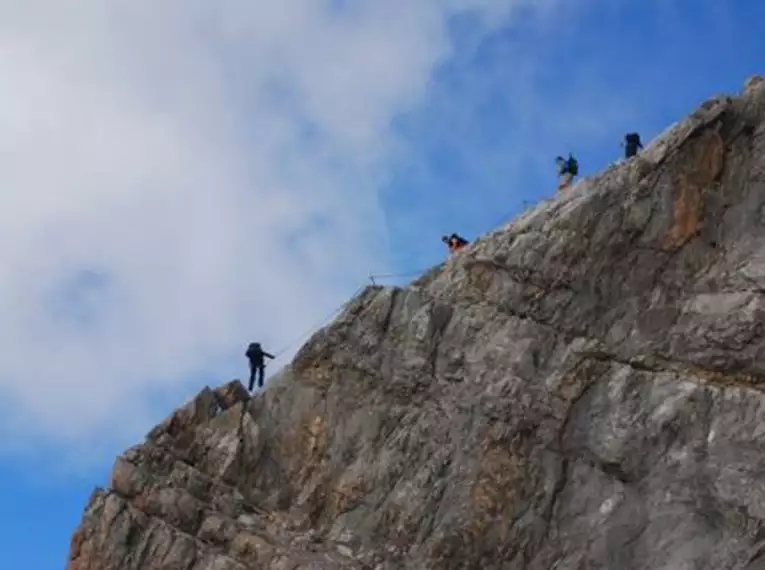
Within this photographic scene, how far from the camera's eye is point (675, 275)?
133 feet

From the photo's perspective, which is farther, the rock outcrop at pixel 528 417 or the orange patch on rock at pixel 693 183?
the orange patch on rock at pixel 693 183

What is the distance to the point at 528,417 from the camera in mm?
38875

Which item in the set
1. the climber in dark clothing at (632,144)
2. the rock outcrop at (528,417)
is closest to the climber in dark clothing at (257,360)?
the rock outcrop at (528,417)

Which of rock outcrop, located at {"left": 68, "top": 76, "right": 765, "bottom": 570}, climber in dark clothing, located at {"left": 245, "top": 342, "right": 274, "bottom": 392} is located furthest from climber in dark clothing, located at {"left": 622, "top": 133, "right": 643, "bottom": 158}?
climber in dark clothing, located at {"left": 245, "top": 342, "right": 274, "bottom": 392}

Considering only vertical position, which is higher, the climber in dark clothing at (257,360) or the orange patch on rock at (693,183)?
the climber in dark clothing at (257,360)

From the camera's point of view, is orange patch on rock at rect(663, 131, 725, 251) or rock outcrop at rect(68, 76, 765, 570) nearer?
rock outcrop at rect(68, 76, 765, 570)

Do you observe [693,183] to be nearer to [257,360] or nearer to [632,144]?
[632,144]

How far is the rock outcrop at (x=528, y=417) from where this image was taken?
36594mm

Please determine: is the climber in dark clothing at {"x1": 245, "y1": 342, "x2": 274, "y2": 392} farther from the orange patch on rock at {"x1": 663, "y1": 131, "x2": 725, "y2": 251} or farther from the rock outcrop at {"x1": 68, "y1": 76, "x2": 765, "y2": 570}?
the orange patch on rock at {"x1": 663, "y1": 131, "x2": 725, "y2": 251}

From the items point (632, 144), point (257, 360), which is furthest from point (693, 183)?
point (257, 360)

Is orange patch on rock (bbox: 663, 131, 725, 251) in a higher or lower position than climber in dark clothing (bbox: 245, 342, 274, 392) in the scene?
lower

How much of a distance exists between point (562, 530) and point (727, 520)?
5076mm

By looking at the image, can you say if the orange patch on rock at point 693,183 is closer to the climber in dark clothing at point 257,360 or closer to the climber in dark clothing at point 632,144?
the climber in dark clothing at point 632,144

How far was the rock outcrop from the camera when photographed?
36.6 m
